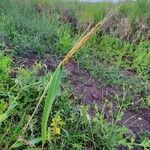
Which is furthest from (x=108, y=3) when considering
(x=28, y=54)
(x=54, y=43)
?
(x=28, y=54)

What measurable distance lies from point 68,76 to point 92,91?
26 centimetres

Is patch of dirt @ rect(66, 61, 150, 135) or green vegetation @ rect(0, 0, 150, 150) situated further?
patch of dirt @ rect(66, 61, 150, 135)

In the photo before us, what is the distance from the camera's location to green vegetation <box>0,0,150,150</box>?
2555 mm

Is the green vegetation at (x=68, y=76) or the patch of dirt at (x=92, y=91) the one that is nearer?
the green vegetation at (x=68, y=76)

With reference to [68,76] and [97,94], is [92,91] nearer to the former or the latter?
[97,94]

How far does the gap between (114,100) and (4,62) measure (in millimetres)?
1045

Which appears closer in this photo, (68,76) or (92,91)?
(92,91)

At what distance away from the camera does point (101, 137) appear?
8.79 feet

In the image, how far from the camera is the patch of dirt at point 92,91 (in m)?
3.20

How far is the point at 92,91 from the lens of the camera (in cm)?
349

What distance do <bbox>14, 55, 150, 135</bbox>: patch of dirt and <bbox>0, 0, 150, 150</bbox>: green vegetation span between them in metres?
0.02

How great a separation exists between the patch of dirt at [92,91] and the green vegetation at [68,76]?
2 centimetres

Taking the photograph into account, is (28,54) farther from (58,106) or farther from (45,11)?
(45,11)

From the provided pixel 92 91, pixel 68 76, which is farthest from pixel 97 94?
pixel 68 76
